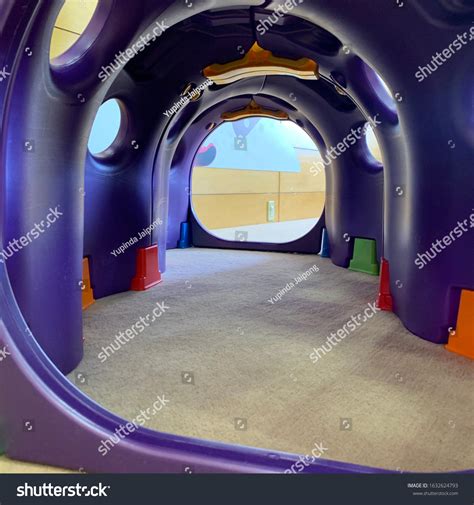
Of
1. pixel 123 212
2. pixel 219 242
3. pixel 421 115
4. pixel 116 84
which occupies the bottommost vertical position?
pixel 219 242

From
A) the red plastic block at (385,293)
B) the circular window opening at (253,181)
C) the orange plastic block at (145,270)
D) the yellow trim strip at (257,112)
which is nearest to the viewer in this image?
the red plastic block at (385,293)

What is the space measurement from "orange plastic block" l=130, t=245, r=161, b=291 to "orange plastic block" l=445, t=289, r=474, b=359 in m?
1.46

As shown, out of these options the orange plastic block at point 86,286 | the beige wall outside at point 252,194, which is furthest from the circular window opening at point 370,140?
the orange plastic block at point 86,286

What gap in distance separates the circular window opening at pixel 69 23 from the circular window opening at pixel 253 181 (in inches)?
83.7

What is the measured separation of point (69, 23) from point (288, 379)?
2.47 meters

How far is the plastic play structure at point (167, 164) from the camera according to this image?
784mm

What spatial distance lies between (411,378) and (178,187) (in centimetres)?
289

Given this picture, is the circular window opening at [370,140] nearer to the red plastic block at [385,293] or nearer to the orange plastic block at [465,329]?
the red plastic block at [385,293]

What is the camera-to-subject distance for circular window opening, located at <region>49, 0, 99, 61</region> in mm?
2545

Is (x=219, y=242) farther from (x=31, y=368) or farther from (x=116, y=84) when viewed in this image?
(x=31, y=368)

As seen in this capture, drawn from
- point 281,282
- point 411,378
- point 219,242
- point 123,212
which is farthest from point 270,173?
point 411,378

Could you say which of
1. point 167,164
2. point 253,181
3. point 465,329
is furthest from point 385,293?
point 253,181

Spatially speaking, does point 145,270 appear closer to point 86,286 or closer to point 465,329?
point 86,286

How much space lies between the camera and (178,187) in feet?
12.5
